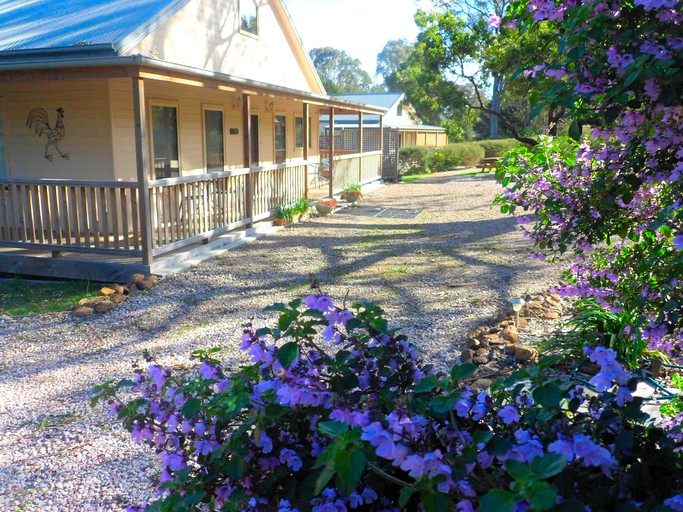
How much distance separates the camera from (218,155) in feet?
46.1

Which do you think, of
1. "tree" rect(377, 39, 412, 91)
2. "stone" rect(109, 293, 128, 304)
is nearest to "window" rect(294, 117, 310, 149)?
"stone" rect(109, 293, 128, 304)

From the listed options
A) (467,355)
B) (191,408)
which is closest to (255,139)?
(467,355)

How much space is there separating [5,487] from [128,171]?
785 centimetres

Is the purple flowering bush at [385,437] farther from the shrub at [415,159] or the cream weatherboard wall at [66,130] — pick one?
the shrub at [415,159]

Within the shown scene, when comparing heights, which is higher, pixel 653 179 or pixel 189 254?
pixel 653 179

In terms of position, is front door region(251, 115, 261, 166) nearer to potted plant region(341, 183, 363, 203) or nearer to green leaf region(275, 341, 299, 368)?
potted plant region(341, 183, 363, 203)

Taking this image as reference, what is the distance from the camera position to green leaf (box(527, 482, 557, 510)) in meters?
1.18

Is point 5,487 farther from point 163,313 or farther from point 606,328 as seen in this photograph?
point 606,328

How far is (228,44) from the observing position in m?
14.1

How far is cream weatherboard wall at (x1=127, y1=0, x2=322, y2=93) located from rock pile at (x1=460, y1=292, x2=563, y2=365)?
23.8 ft

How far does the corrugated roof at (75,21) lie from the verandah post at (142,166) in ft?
4.77

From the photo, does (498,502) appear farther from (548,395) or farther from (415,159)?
(415,159)

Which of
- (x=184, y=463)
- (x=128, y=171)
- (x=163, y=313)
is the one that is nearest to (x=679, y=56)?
(x=184, y=463)

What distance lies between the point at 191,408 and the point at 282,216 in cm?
1152
